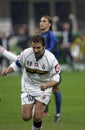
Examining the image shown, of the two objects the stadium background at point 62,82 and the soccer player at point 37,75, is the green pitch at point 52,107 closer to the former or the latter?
the stadium background at point 62,82

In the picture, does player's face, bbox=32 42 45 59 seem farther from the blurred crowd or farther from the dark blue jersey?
the blurred crowd

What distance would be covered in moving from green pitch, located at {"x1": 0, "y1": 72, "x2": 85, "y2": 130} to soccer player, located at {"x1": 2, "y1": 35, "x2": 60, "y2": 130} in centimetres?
128

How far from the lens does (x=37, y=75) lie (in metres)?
12.4

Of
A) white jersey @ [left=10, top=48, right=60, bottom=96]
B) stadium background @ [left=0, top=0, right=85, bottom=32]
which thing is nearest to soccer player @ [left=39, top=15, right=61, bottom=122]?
white jersey @ [left=10, top=48, right=60, bottom=96]

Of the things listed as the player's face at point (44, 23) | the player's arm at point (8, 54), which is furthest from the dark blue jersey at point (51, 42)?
the player's arm at point (8, 54)

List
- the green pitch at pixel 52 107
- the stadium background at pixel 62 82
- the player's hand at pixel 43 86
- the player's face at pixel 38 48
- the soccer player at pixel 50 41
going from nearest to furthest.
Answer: the player's hand at pixel 43 86 → the player's face at pixel 38 48 → the green pitch at pixel 52 107 → the stadium background at pixel 62 82 → the soccer player at pixel 50 41

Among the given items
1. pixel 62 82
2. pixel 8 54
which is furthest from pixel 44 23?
pixel 62 82

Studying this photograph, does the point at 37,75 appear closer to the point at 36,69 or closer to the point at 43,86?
the point at 36,69

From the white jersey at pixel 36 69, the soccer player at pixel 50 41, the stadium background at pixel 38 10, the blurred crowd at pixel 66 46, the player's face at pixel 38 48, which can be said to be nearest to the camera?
the player's face at pixel 38 48

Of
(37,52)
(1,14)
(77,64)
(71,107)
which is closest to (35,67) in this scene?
(37,52)

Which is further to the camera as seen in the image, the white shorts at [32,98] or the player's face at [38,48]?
the white shorts at [32,98]

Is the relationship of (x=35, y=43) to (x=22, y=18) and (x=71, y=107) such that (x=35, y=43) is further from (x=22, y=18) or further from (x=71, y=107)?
(x=22, y=18)

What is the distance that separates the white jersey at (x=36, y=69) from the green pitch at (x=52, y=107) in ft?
4.38

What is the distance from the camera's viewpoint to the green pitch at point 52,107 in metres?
14.0
